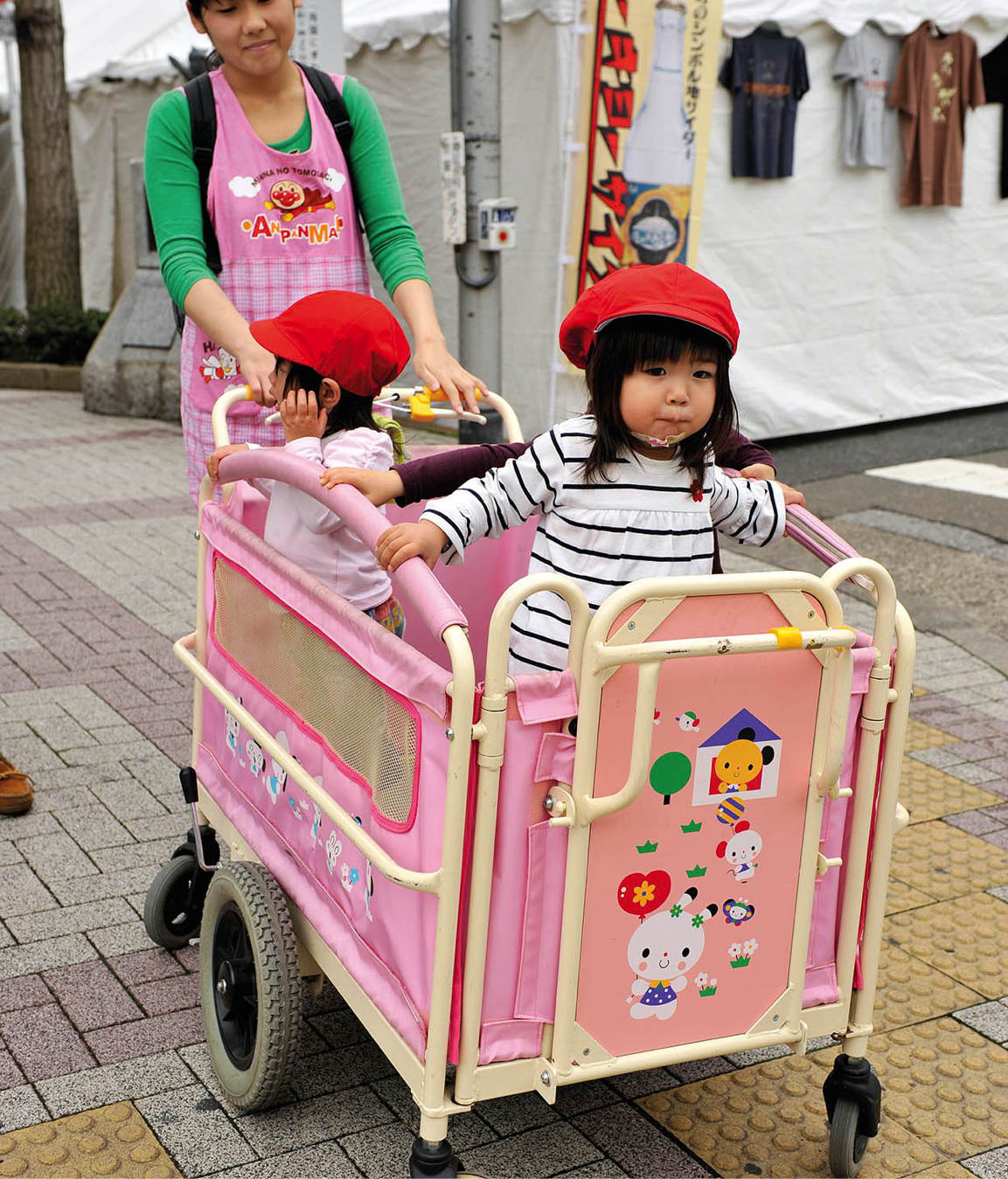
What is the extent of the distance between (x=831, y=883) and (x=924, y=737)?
8.21ft

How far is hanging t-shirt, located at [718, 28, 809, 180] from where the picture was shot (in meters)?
8.38

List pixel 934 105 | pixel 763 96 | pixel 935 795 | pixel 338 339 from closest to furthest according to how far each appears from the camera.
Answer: pixel 338 339 < pixel 935 795 < pixel 763 96 < pixel 934 105

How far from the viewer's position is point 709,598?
2.08 m

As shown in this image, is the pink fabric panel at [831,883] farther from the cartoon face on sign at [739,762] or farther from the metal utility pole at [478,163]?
the metal utility pole at [478,163]

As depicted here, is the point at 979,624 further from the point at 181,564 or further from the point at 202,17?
the point at 202,17

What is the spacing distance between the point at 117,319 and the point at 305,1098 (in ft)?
30.4

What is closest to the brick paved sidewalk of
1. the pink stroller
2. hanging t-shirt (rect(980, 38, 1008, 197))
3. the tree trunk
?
the pink stroller

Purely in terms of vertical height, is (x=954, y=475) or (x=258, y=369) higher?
(x=258, y=369)

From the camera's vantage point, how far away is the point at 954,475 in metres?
8.64

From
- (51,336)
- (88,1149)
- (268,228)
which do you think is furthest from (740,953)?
(51,336)

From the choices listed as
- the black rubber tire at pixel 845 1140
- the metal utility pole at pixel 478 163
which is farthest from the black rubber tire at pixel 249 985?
the metal utility pole at pixel 478 163

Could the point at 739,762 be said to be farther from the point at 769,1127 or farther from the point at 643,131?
the point at 643,131

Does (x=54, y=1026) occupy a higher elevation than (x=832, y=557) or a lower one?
lower

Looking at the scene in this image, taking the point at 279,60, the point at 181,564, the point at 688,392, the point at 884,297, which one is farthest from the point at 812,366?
the point at 688,392
